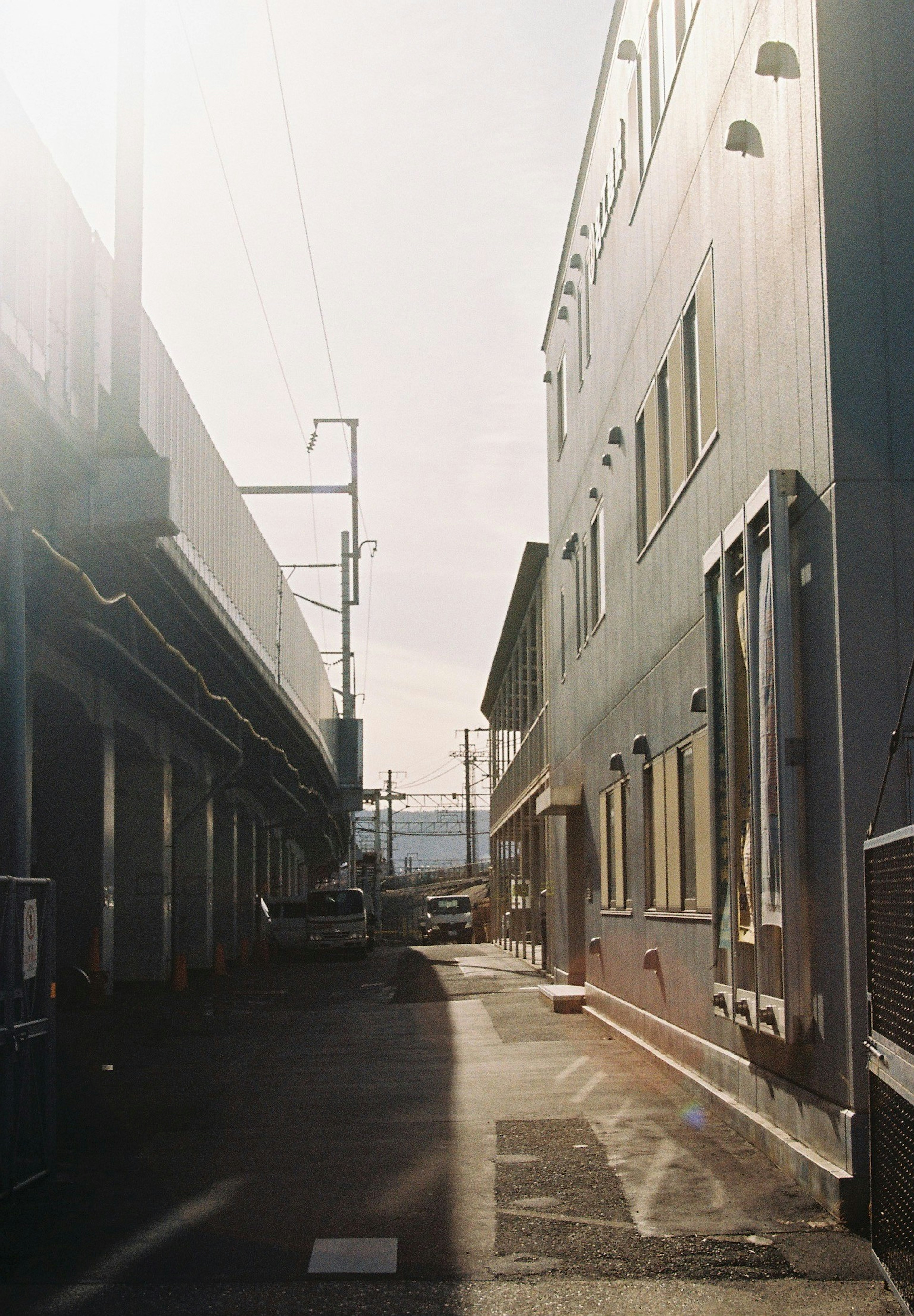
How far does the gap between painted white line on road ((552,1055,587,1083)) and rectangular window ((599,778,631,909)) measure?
9.45 feet

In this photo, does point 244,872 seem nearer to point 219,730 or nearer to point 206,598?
point 219,730

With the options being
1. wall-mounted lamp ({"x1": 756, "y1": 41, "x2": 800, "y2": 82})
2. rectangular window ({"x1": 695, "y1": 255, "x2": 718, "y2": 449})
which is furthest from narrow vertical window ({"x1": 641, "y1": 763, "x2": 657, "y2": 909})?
wall-mounted lamp ({"x1": 756, "y1": 41, "x2": 800, "y2": 82})

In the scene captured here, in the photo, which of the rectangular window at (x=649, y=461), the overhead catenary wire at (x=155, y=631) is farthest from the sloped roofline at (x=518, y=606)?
the rectangular window at (x=649, y=461)

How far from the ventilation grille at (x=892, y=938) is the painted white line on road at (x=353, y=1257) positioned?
2.37 m

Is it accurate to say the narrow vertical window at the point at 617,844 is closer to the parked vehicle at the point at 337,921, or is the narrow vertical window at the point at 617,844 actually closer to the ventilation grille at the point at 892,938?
the ventilation grille at the point at 892,938

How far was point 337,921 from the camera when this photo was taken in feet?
137

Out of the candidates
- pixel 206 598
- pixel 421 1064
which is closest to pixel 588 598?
pixel 206 598

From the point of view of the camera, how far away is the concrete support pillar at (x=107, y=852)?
902 inches

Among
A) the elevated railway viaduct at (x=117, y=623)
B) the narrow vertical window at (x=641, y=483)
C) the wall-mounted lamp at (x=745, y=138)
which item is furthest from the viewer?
the narrow vertical window at (x=641, y=483)

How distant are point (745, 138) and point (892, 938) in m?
6.03

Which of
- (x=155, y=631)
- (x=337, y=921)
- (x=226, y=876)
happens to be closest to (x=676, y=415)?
(x=155, y=631)

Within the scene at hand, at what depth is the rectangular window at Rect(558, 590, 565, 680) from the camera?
25.3 metres

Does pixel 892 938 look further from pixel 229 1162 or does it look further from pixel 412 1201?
pixel 229 1162

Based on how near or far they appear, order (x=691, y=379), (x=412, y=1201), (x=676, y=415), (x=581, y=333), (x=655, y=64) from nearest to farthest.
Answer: (x=412, y=1201) < (x=691, y=379) < (x=676, y=415) < (x=655, y=64) < (x=581, y=333)
